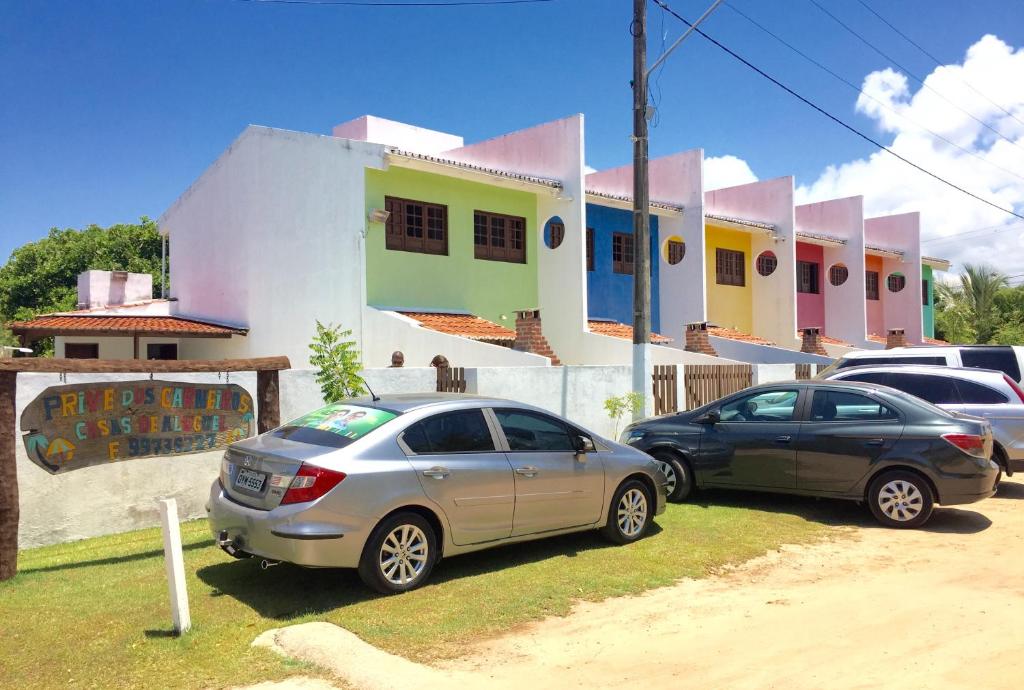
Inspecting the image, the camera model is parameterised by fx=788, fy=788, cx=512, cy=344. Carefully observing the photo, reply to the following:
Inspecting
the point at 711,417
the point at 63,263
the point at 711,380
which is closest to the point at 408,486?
the point at 711,417

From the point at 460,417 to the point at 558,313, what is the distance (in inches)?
463

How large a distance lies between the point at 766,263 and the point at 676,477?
57.5ft

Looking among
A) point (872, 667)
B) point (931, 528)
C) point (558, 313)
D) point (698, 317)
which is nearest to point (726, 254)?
point (698, 317)

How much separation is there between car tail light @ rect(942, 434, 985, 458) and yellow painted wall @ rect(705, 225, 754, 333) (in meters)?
16.1

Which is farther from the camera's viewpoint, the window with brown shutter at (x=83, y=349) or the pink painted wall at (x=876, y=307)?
the pink painted wall at (x=876, y=307)

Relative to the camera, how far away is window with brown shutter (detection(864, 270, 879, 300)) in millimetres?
30094

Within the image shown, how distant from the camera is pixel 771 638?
5.04 m

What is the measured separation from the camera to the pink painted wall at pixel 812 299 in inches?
1065

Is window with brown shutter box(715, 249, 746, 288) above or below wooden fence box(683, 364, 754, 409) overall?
above

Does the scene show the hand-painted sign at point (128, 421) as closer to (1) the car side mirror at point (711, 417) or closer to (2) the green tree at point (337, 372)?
(2) the green tree at point (337, 372)

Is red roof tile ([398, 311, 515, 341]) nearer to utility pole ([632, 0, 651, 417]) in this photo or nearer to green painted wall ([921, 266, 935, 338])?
utility pole ([632, 0, 651, 417])

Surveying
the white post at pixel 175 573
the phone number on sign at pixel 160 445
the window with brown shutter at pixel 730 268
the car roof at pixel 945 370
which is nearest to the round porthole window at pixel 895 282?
the window with brown shutter at pixel 730 268

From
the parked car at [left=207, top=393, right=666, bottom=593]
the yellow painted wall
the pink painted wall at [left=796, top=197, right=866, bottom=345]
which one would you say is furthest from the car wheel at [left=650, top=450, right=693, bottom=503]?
the pink painted wall at [left=796, top=197, right=866, bottom=345]

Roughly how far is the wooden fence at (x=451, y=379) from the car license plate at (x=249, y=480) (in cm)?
450
